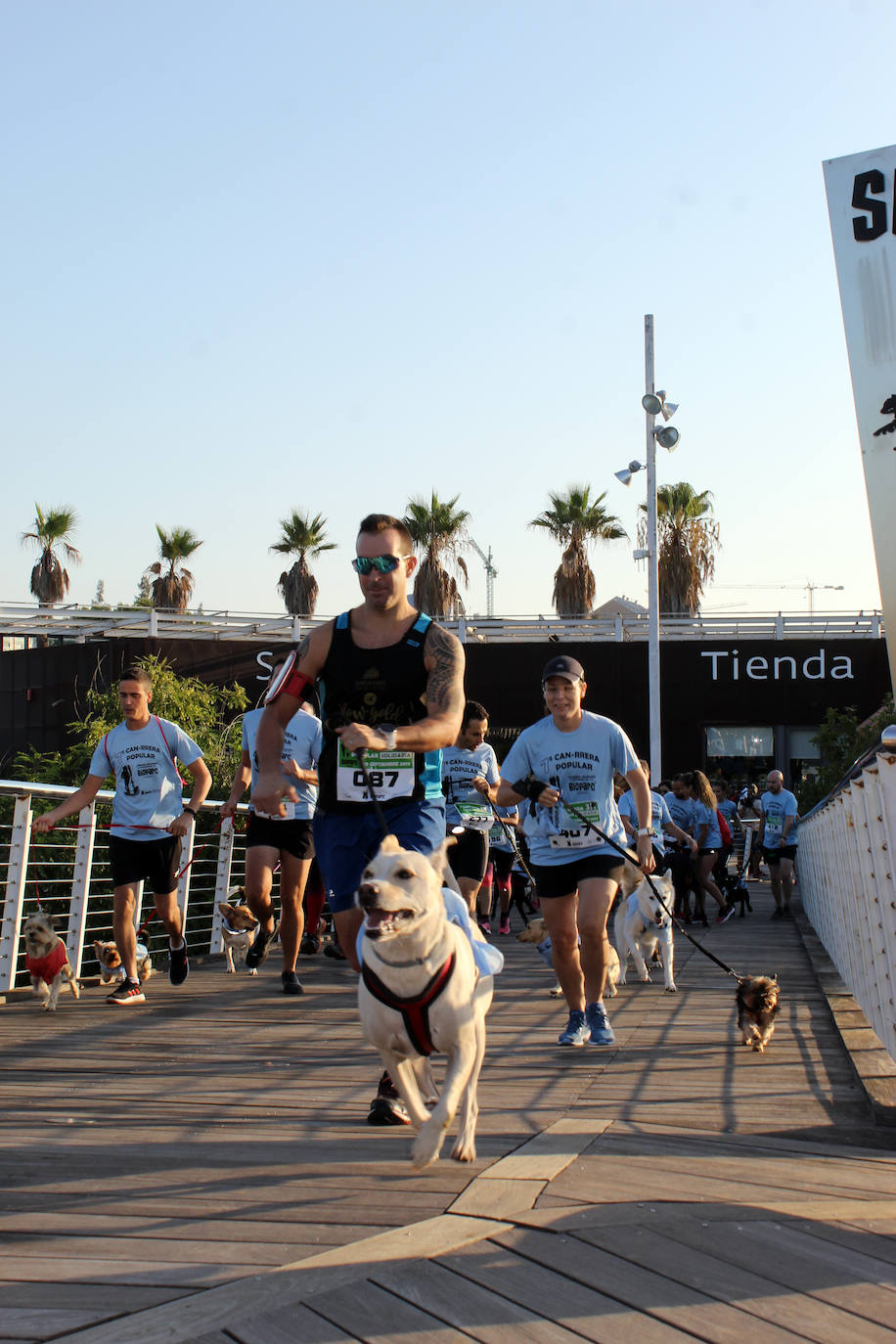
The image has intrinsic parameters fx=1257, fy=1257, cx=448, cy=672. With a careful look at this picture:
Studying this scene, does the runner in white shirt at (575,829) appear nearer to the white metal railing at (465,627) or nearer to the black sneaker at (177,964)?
the black sneaker at (177,964)

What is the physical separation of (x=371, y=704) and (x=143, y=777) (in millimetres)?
3736

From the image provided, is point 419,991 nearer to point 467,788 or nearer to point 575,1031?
point 575,1031

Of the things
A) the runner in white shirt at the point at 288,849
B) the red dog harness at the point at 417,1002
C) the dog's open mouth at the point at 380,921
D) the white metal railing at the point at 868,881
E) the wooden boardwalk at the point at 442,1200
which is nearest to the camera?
the wooden boardwalk at the point at 442,1200

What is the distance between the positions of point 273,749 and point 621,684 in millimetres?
25890

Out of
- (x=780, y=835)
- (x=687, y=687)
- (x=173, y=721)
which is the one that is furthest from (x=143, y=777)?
(x=687, y=687)

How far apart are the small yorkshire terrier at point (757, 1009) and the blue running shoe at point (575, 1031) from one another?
820 millimetres

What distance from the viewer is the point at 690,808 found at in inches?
624

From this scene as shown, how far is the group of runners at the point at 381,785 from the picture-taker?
14.4 ft

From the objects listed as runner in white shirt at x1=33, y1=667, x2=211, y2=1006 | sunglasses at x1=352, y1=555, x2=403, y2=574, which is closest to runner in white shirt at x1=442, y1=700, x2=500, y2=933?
runner in white shirt at x1=33, y1=667, x2=211, y2=1006

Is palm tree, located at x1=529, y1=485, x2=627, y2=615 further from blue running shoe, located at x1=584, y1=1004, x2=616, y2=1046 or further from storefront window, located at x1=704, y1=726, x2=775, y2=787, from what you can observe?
blue running shoe, located at x1=584, y1=1004, x2=616, y2=1046

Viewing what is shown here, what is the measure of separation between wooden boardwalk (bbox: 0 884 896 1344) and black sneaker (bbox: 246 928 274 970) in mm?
2314

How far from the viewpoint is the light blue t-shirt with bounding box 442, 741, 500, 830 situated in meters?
9.77

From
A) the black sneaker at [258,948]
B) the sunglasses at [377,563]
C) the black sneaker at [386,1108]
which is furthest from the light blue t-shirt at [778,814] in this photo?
the sunglasses at [377,563]

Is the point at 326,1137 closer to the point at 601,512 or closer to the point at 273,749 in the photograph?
the point at 273,749
